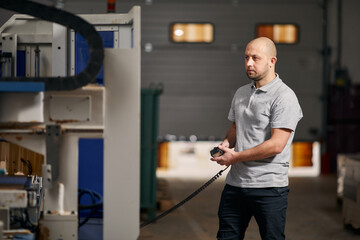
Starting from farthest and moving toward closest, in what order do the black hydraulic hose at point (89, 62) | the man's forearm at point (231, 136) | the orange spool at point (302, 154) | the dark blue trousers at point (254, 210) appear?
the orange spool at point (302, 154) → the man's forearm at point (231, 136) → the dark blue trousers at point (254, 210) → the black hydraulic hose at point (89, 62)

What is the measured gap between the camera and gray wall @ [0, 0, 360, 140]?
434 inches

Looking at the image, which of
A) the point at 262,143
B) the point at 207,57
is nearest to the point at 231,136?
the point at 262,143

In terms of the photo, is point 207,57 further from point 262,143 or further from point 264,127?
point 262,143

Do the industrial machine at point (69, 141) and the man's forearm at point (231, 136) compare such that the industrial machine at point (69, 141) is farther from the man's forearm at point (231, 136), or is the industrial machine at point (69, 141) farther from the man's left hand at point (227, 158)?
the man's forearm at point (231, 136)

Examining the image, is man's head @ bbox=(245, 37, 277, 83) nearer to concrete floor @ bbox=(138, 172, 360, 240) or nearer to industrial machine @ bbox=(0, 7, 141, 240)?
industrial machine @ bbox=(0, 7, 141, 240)

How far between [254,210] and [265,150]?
0.39 meters

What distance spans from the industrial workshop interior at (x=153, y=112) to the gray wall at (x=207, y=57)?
19 millimetres

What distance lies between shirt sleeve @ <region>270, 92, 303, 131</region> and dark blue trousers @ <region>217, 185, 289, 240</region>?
36 centimetres

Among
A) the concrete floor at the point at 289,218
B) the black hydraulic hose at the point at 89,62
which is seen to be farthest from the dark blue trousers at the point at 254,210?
the concrete floor at the point at 289,218

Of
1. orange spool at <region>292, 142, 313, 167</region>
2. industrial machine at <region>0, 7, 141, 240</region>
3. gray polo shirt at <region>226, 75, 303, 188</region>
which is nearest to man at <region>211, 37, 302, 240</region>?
gray polo shirt at <region>226, 75, 303, 188</region>

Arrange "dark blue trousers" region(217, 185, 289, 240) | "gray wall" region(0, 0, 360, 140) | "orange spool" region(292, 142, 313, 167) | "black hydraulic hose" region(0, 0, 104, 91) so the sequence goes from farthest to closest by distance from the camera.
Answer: "orange spool" region(292, 142, 313, 167)
"gray wall" region(0, 0, 360, 140)
"dark blue trousers" region(217, 185, 289, 240)
"black hydraulic hose" region(0, 0, 104, 91)

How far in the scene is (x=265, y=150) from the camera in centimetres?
299

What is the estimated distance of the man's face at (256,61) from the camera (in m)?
3.10

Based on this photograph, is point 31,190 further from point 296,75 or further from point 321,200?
point 296,75
